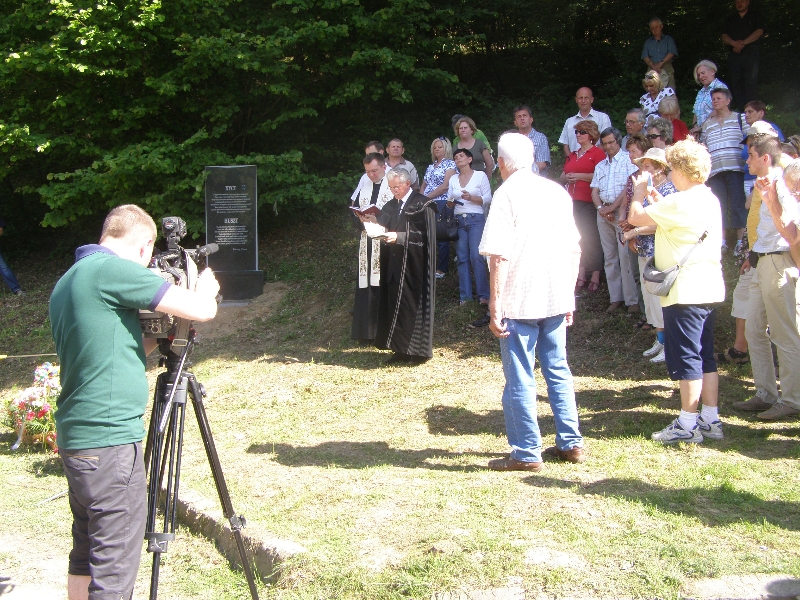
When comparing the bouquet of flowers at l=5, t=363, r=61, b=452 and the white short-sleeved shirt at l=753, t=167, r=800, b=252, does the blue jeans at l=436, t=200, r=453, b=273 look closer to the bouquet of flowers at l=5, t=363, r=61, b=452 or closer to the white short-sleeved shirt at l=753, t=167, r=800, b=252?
the white short-sleeved shirt at l=753, t=167, r=800, b=252

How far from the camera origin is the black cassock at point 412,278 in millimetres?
8117

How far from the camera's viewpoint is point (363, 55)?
11.2m

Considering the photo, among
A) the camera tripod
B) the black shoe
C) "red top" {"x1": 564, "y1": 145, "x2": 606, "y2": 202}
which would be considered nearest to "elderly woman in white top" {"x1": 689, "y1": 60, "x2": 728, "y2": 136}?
"red top" {"x1": 564, "y1": 145, "x2": 606, "y2": 202}

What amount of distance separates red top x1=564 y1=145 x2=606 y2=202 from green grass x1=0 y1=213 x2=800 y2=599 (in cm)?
132

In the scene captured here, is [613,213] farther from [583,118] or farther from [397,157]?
[397,157]

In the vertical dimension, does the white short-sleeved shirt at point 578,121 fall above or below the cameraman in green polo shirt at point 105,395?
above

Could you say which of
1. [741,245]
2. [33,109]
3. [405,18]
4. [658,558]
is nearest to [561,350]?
[658,558]

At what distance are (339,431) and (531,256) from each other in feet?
7.75

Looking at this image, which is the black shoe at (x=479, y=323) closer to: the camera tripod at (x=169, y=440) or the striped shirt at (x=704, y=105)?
the striped shirt at (x=704, y=105)

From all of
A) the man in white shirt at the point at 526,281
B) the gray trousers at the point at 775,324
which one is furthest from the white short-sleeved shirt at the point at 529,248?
the gray trousers at the point at 775,324

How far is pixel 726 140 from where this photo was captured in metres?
8.62

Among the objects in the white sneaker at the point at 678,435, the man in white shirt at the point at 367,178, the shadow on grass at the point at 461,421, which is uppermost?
the man in white shirt at the point at 367,178

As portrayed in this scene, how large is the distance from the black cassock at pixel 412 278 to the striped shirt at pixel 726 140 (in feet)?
10.4

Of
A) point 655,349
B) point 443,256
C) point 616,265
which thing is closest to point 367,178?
point 443,256
